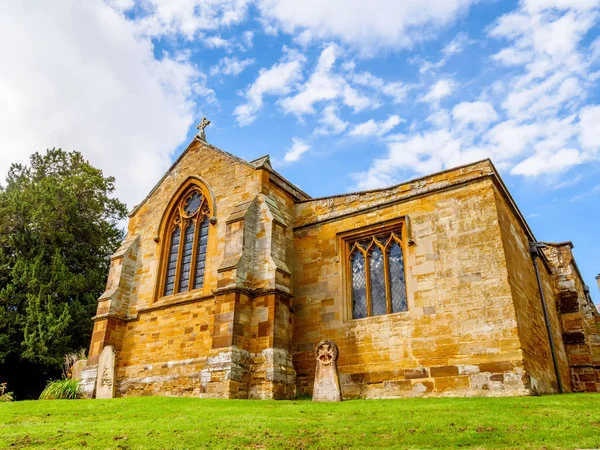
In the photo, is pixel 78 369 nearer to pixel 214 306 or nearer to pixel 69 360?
pixel 69 360

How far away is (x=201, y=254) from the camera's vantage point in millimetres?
16797

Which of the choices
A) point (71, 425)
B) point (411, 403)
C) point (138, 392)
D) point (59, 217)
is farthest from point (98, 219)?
point (411, 403)

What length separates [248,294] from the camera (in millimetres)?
14078

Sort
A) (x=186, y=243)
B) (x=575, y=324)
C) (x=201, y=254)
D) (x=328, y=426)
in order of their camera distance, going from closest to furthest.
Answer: (x=328, y=426) < (x=201, y=254) < (x=575, y=324) < (x=186, y=243)

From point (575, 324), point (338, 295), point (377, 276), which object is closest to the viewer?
point (377, 276)

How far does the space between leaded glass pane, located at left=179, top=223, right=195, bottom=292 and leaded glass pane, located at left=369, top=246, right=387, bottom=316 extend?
639cm

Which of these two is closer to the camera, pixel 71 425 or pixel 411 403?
pixel 71 425

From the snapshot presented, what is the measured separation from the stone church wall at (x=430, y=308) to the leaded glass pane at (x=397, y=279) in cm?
44

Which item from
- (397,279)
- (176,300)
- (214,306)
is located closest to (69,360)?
(176,300)

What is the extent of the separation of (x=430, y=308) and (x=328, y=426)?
233 inches

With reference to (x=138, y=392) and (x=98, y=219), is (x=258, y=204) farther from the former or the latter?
(x=98, y=219)

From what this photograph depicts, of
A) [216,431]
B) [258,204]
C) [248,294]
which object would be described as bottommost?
[216,431]

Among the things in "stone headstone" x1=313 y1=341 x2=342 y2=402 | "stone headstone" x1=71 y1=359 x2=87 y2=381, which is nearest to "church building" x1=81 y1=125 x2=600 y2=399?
"stone headstone" x1=71 y1=359 x2=87 y2=381

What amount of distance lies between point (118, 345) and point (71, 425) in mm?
8340
